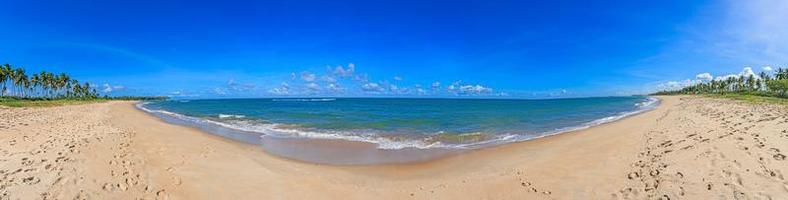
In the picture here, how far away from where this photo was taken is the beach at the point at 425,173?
7.66m

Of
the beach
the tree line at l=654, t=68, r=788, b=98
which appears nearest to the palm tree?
the beach

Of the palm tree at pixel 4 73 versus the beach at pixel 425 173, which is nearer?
the beach at pixel 425 173

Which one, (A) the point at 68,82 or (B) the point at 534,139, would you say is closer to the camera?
(B) the point at 534,139

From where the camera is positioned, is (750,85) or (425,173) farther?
(750,85)

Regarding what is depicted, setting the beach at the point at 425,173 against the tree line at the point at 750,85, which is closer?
the beach at the point at 425,173

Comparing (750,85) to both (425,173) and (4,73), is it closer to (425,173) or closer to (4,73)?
(425,173)

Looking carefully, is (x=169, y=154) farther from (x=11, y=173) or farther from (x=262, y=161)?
(x=11, y=173)

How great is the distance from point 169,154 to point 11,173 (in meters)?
4.16

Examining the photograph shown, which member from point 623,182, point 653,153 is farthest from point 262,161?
point 653,153

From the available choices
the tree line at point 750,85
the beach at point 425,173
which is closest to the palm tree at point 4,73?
the beach at point 425,173

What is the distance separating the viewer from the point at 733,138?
11648 mm

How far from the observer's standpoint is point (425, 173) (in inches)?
441

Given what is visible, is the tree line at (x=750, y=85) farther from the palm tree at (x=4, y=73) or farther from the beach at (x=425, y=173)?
the palm tree at (x=4, y=73)

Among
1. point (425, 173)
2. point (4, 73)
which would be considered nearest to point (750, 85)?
point (425, 173)
